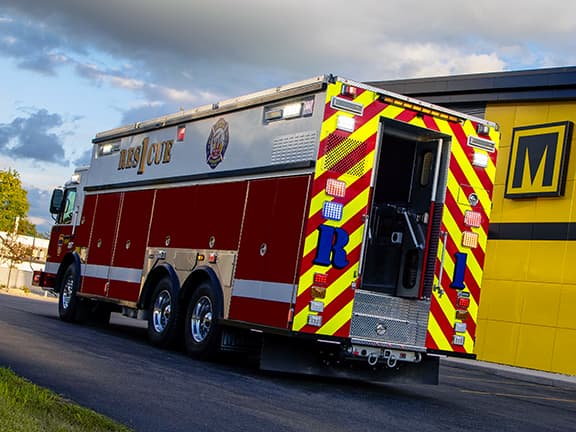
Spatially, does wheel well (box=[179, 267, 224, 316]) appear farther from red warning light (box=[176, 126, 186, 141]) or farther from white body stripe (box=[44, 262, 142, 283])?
red warning light (box=[176, 126, 186, 141])

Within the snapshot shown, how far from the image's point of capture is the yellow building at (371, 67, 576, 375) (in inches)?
869

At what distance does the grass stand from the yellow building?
16783mm

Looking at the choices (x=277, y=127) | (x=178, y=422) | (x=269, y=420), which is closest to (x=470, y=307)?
(x=277, y=127)

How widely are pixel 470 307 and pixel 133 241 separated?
233 inches

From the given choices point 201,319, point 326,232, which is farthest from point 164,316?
point 326,232

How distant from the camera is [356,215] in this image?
1087cm

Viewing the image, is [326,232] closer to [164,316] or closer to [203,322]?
[203,322]

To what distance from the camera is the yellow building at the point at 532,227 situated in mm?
22062

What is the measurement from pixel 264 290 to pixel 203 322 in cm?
178

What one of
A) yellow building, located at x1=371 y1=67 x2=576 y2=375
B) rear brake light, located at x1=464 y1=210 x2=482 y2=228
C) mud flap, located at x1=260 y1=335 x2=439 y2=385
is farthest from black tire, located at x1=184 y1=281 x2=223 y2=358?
A: yellow building, located at x1=371 y1=67 x2=576 y2=375

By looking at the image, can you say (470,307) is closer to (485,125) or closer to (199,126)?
(485,125)

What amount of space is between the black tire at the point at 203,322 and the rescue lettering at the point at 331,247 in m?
2.04

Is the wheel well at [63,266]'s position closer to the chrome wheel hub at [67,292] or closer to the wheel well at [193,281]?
the chrome wheel hub at [67,292]

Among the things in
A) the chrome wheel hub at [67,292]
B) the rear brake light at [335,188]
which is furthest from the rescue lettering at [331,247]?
the chrome wheel hub at [67,292]
